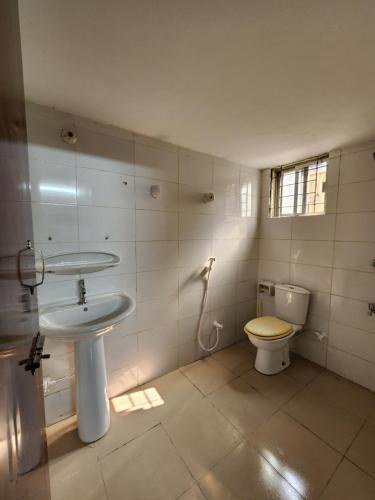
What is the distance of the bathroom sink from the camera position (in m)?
1.11

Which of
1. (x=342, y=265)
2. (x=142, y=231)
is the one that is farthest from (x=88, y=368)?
(x=342, y=265)

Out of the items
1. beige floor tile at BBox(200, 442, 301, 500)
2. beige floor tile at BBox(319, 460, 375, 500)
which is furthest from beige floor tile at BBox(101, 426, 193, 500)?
beige floor tile at BBox(319, 460, 375, 500)

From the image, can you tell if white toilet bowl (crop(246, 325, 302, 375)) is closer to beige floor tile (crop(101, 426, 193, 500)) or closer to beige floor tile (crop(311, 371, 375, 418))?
beige floor tile (crop(311, 371, 375, 418))

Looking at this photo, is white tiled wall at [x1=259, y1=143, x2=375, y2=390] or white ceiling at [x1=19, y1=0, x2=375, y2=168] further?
white tiled wall at [x1=259, y1=143, x2=375, y2=390]

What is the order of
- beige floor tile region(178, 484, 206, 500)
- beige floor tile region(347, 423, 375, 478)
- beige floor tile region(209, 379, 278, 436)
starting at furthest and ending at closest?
beige floor tile region(209, 379, 278, 436) → beige floor tile region(347, 423, 375, 478) → beige floor tile region(178, 484, 206, 500)

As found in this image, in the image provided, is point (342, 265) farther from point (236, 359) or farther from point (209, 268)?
point (236, 359)

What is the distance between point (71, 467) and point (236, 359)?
1.54 metres

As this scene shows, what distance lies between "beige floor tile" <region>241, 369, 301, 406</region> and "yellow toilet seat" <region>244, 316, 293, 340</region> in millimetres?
411

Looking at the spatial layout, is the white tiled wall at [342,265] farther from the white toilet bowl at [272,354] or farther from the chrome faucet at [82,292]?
the chrome faucet at [82,292]

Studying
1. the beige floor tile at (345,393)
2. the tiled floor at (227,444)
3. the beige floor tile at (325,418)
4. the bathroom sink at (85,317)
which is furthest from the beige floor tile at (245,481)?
the bathroom sink at (85,317)

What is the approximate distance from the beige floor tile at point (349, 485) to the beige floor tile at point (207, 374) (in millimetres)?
866

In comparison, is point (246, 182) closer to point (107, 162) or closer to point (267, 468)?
point (107, 162)

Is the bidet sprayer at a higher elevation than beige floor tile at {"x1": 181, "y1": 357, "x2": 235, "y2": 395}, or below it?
higher

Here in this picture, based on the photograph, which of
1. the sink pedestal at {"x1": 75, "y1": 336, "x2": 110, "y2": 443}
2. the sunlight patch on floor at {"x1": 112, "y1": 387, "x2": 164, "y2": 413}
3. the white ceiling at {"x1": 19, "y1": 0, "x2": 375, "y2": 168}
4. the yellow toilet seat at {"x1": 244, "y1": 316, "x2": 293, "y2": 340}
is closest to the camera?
the white ceiling at {"x1": 19, "y1": 0, "x2": 375, "y2": 168}
